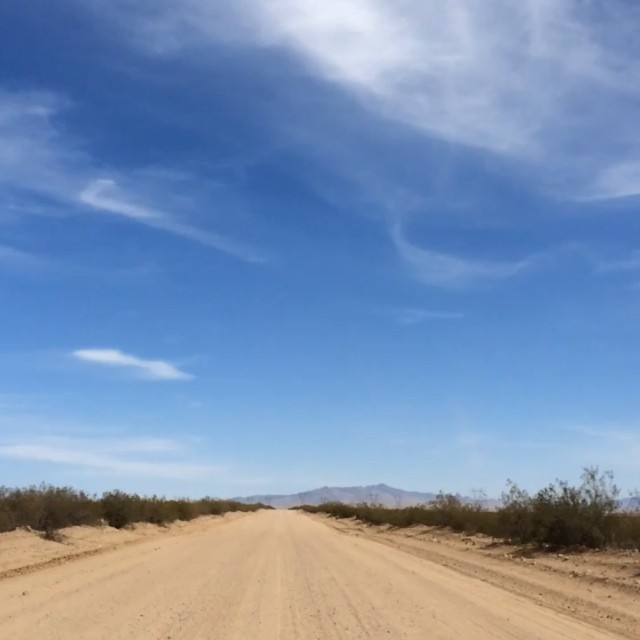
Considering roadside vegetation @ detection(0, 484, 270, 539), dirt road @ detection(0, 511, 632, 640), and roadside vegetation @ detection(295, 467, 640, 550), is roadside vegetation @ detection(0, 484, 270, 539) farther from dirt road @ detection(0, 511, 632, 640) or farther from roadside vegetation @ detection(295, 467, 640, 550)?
roadside vegetation @ detection(295, 467, 640, 550)

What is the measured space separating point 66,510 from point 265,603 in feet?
81.8

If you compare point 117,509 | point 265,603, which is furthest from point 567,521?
point 117,509

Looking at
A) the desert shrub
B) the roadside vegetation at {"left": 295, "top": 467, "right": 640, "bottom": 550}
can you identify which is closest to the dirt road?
the roadside vegetation at {"left": 295, "top": 467, "right": 640, "bottom": 550}

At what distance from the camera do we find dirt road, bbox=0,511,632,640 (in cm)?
1323

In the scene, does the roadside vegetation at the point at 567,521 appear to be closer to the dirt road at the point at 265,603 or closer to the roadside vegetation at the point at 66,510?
the dirt road at the point at 265,603

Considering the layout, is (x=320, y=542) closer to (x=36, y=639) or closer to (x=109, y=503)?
(x=109, y=503)

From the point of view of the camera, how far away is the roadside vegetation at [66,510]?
3575 centimetres

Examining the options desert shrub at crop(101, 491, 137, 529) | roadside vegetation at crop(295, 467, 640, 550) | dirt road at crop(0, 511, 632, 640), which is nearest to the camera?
dirt road at crop(0, 511, 632, 640)

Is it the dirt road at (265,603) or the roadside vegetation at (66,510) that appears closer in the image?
the dirt road at (265,603)

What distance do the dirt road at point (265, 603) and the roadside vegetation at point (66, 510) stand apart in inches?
373

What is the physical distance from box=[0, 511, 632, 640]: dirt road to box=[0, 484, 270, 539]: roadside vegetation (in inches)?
373

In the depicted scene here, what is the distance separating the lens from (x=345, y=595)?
18.0 meters

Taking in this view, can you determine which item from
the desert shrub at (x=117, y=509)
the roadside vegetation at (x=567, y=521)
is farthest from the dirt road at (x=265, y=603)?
the desert shrub at (x=117, y=509)

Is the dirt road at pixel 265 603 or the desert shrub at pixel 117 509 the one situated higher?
the desert shrub at pixel 117 509
